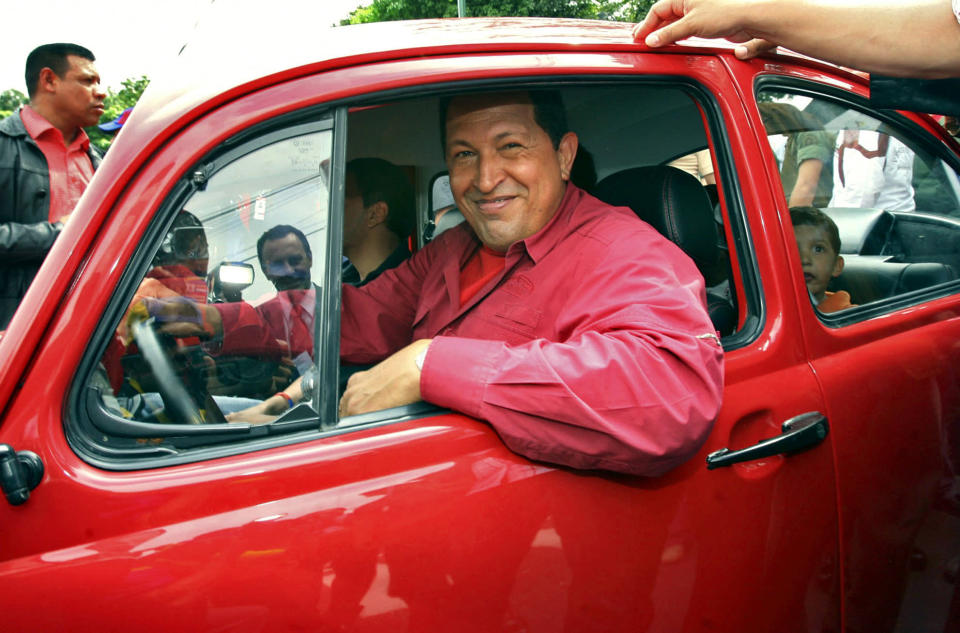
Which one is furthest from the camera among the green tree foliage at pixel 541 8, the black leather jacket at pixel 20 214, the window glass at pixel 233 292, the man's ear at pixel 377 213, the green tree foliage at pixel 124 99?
the green tree foliage at pixel 541 8

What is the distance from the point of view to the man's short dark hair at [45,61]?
12.2ft

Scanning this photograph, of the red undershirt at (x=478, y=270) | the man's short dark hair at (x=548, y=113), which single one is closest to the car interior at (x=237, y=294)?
the man's short dark hair at (x=548, y=113)

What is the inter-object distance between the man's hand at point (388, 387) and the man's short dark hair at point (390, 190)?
34.9 inches

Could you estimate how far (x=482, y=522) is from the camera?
1189 mm

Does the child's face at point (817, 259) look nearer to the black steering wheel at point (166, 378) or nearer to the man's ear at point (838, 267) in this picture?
the man's ear at point (838, 267)

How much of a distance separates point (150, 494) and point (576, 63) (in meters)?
1.11

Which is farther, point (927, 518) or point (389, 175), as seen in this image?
point (389, 175)

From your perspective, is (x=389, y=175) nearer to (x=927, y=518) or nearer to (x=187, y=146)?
(x=187, y=146)

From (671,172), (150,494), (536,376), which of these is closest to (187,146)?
(150,494)

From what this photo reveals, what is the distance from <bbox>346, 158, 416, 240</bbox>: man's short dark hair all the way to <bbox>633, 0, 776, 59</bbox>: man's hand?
0.94 m

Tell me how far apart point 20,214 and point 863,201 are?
3.50 meters

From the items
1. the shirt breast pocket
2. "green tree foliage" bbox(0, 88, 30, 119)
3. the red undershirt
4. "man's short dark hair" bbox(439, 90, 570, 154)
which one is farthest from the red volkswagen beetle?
"green tree foliage" bbox(0, 88, 30, 119)

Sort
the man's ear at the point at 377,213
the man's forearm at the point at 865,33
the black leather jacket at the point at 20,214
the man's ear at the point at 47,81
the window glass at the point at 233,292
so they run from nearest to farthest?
the window glass at the point at 233,292 < the man's forearm at the point at 865,33 < the man's ear at the point at 377,213 < the black leather jacket at the point at 20,214 < the man's ear at the point at 47,81

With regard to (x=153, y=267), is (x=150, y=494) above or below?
below
